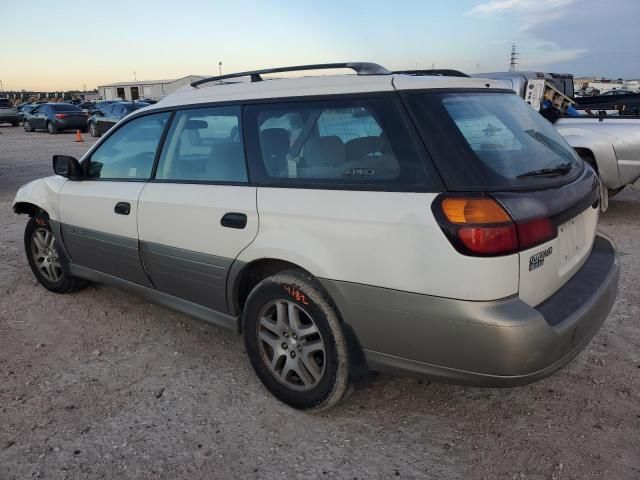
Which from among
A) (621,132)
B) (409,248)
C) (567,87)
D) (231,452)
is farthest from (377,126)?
(567,87)

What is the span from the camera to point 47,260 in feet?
15.1

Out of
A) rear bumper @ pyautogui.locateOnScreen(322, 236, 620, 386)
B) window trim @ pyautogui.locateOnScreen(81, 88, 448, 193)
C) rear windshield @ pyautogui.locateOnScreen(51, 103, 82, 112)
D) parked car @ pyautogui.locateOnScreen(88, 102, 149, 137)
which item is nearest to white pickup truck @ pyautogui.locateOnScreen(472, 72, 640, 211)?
window trim @ pyautogui.locateOnScreen(81, 88, 448, 193)

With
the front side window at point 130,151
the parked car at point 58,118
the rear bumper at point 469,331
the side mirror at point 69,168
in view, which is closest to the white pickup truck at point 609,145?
the front side window at point 130,151

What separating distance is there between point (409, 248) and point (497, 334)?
0.50 metres

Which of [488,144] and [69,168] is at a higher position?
[488,144]

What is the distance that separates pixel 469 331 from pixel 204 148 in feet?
6.46

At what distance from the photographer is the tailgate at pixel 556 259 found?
2.23 m

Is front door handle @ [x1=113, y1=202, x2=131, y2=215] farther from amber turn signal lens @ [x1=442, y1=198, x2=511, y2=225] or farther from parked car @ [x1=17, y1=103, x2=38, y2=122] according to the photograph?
parked car @ [x1=17, y1=103, x2=38, y2=122]

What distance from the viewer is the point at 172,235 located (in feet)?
10.6

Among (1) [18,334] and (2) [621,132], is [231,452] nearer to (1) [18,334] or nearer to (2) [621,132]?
(1) [18,334]

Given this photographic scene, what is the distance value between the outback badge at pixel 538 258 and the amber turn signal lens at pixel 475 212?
24cm

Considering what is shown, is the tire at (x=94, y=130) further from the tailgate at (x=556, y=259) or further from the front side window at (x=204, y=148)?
the tailgate at (x=556, y=259)

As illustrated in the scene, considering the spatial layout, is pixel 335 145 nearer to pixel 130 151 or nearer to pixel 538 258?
pixel 538 258

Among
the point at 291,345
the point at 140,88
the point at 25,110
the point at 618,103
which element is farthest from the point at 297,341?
the point at 140,88
